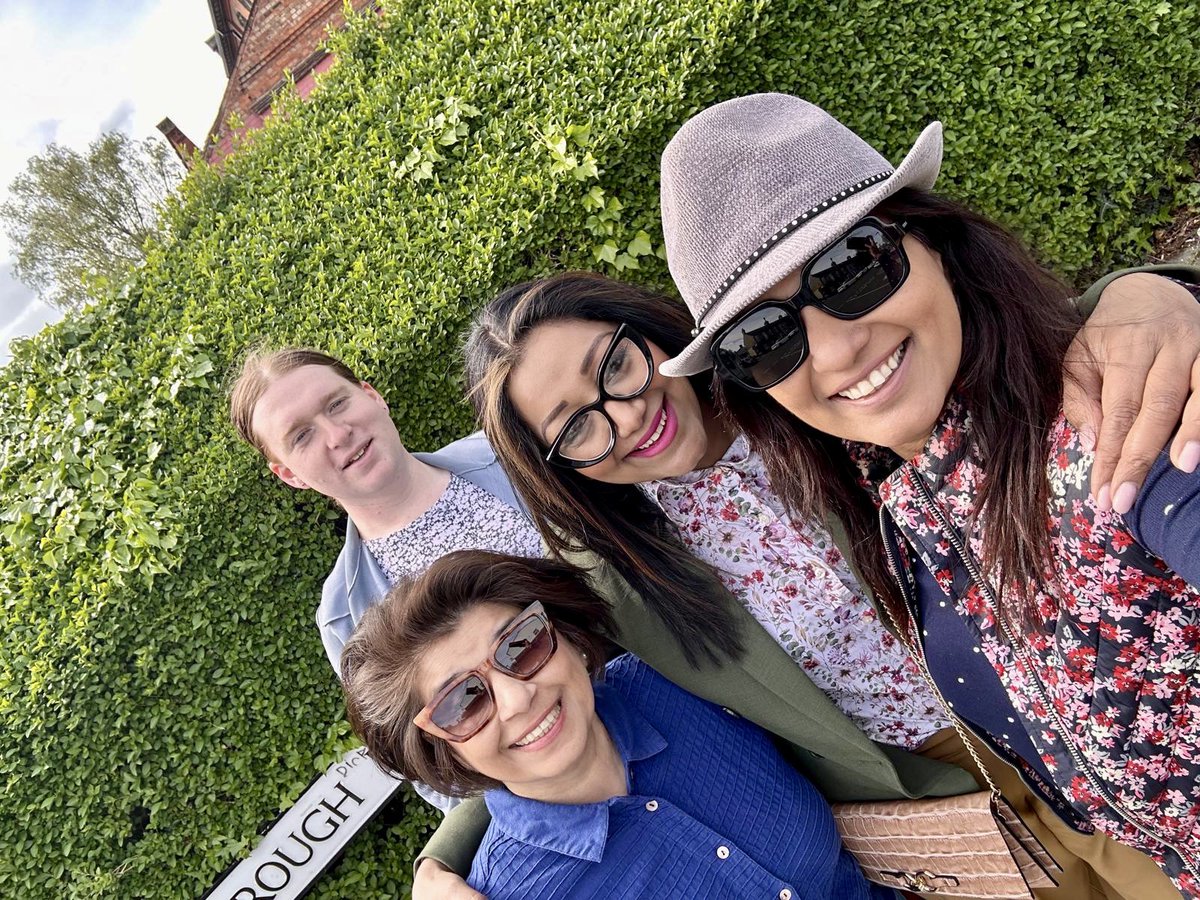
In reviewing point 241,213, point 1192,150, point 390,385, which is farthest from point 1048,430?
point 241,213

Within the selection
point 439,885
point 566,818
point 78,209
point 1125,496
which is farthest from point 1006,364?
point 78,209

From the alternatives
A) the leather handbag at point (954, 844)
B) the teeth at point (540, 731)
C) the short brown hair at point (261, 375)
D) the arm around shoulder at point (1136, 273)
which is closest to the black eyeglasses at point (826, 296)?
the arm around shoulder at point (1136, 273)

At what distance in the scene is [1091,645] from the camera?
1.44 metres

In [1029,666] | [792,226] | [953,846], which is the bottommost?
[953,846]

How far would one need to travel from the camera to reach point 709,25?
3.68m

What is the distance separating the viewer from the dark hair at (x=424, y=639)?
6.64ft

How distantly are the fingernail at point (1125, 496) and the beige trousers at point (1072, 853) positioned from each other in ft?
3.99

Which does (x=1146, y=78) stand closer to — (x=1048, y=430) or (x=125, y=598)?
(x=1048, y=430)

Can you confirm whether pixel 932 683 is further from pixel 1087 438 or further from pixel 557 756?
pixel 557 756

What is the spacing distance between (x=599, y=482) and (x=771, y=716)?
0.87 meters

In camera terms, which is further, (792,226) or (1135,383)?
(792,226)

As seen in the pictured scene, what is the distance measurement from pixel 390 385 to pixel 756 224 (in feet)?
9.70

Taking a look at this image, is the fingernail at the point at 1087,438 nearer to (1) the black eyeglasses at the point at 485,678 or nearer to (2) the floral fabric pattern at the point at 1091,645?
(2) the floral fabric pattern at the point at 1091,645

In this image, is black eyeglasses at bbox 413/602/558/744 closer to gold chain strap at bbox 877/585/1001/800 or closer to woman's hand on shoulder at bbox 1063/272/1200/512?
gold chain strap at bbox 877/585/1001/800
